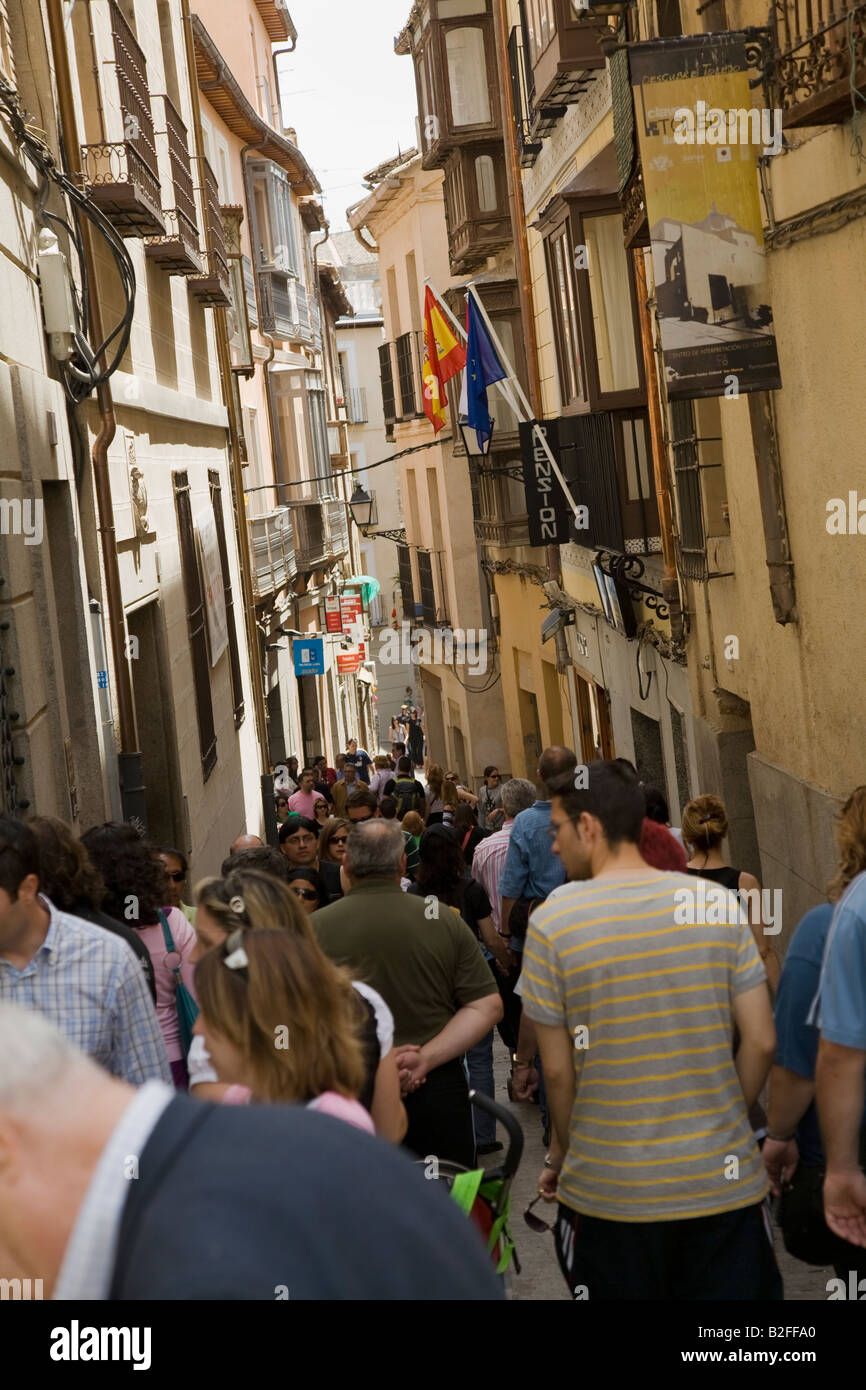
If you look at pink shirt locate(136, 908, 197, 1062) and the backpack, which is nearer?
pink shirt locate(136, 908, 197, 1062)

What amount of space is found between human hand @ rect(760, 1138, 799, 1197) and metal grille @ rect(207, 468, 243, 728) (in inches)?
549

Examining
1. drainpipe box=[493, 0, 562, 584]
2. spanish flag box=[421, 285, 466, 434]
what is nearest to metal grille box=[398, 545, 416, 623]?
spanish flag box=[421, 285, 466, 434]

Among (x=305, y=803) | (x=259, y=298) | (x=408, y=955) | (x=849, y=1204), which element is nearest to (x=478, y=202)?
(x=259, y=298)

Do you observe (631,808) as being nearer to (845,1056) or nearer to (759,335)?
(845,1056)

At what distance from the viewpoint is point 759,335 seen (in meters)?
8.85

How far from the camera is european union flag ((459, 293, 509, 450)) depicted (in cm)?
1705

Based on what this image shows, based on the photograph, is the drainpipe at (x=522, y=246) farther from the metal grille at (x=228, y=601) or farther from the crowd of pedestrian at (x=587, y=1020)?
the crowd of pedestrian at (x=587, y=1020)

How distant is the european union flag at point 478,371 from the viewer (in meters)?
17.0

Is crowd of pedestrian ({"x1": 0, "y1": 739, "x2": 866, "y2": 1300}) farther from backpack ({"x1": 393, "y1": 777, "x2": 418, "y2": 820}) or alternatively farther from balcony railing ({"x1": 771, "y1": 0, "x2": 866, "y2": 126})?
backpack ({"x1": 393, "y1": 777, "x2": 418, "y2": 820})

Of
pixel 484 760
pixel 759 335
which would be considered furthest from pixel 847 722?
pixel 484 760

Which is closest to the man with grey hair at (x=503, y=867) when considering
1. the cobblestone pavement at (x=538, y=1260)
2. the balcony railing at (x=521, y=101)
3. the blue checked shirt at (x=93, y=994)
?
the cobblestone pavement at (x=538, y=1260)

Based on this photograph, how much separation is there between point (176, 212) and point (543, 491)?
4663 millimetres

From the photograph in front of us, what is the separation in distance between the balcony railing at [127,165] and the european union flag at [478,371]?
5291 mm
